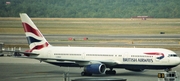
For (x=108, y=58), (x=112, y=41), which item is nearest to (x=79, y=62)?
(x=108, y=58)

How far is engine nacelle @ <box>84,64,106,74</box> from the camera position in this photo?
44534mm

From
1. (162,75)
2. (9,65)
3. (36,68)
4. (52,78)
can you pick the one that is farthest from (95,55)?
(162,75)

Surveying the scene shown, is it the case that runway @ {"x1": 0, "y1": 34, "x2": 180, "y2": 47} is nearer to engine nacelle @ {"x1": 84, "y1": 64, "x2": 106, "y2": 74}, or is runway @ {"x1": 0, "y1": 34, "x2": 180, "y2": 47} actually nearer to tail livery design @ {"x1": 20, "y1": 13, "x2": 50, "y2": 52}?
tail livery design @ {"x1": 20, "y1": 13, "x2": 50, "y2": 52}

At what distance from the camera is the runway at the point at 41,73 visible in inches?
1721

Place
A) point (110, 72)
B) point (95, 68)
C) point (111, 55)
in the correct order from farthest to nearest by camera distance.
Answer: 1. point (110, 72)
2. point (111, 55)
3. point (95, 68)

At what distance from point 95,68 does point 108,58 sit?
233cm

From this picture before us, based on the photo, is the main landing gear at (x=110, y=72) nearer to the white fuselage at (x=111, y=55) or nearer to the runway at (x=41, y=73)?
the runway at (x=41, y=73)

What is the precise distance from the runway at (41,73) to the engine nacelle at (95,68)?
24.9 inches

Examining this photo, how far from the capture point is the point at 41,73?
48000 millimetres

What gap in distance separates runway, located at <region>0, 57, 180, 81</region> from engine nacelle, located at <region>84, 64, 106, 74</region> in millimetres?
632

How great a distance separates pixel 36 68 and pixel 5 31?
77264mm

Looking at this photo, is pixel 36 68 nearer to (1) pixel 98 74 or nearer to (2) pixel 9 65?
(2) pixel 9 65

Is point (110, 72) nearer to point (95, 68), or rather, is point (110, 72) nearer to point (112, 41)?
point (95, 68)


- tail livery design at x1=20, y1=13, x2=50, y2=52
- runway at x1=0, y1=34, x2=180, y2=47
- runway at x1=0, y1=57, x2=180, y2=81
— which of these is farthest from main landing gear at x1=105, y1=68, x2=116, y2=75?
runway at x1=0, y1=34, x2=180, y2=47
